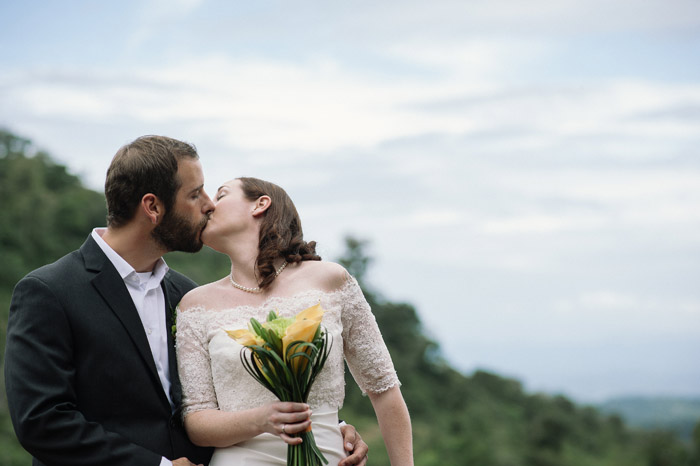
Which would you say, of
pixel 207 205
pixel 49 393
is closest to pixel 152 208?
pixel 207 205

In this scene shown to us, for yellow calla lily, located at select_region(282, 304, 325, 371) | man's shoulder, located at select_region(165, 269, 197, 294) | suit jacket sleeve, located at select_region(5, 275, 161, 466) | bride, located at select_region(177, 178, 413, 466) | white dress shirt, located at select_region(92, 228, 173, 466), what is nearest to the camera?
yellow calla lily, located at select_region(282, 304, 325, 371)

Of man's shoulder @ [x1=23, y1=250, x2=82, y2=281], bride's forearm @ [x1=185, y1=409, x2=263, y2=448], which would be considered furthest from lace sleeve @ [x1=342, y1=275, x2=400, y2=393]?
man's shoulder @ [x1=23, y1=250, x2=82, y2=281]

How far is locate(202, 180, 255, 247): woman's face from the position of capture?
4.45m

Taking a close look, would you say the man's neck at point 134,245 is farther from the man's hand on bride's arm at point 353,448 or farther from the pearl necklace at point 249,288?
the man's hand on bride's arm at point 353,448

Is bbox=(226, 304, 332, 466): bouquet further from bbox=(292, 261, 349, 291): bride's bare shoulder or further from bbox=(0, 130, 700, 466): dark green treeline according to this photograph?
bbox=(0, 130, 700, 466): dark green treeline

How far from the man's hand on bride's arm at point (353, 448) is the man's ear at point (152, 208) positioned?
1497 mm

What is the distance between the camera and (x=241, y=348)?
13.2 feet

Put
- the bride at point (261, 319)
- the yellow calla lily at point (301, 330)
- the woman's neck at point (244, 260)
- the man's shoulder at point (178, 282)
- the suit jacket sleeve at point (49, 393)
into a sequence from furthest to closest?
the man's shoulder at point (178, 282), the woman's neck at point (244, 260), the bride at point (261, 319), the suit jacket sleeve at point (49, 393), the yellow calla lily at point (301, 330)

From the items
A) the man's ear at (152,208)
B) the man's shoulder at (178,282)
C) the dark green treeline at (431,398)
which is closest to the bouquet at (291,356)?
the man's ear at (152,208)

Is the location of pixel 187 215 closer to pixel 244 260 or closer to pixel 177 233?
pixel 177 233

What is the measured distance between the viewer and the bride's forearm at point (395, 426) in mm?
4398

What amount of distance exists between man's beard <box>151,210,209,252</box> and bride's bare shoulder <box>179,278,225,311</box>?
226 mm

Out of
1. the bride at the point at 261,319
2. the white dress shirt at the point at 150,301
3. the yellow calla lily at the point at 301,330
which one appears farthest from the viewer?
the white dress shirt at the point at 150,301

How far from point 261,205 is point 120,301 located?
92 cm
